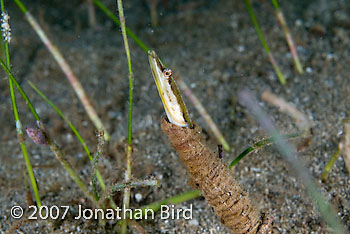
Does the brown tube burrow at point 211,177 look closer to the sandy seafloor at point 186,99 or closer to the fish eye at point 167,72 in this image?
the fish eye at point 167,72

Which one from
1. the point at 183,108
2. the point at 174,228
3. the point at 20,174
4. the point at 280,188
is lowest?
the point at 174,228

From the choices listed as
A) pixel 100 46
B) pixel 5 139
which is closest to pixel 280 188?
pixel 5 139

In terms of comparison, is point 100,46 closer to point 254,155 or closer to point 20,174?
point 20,174

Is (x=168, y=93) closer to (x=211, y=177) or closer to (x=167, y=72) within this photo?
(x=167, y=72)

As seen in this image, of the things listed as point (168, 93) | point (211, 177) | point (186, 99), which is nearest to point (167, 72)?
point (168, 93)

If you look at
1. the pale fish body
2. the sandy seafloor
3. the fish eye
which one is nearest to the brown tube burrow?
the pale fish body

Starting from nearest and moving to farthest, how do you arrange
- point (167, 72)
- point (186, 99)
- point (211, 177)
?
point (167, 72) < point (211, 177) < point (186, 99)

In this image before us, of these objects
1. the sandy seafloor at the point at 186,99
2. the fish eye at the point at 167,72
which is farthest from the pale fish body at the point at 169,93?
the sandy seafloor at the point at 186,99
